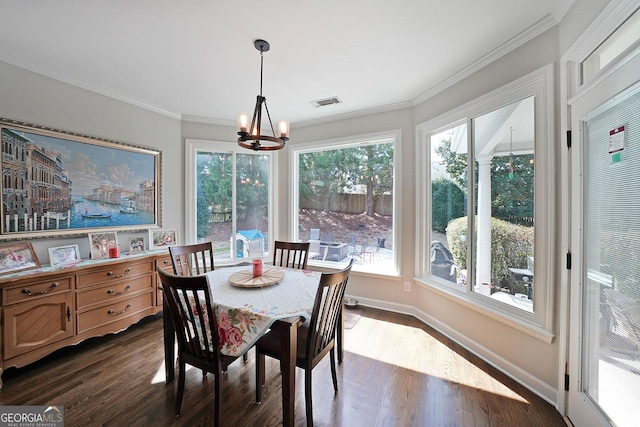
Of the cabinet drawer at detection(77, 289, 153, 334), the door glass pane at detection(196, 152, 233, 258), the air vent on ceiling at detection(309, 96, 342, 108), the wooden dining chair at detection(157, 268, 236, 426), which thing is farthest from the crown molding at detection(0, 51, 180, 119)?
the wooden dining chair at detection(157, 268, 236, 426)

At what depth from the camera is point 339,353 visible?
7.43ft

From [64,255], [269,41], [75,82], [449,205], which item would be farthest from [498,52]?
[64,255]

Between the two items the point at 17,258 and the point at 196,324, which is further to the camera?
the point at 17,258

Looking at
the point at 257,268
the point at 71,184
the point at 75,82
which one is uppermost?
the point at 75,82

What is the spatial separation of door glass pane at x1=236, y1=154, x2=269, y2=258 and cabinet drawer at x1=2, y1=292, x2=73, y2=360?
2083mm

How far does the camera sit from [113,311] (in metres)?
2.62

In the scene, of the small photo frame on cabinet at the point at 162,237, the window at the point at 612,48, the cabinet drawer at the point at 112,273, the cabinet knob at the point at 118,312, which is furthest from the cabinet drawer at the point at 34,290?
the window at the point at 612,48

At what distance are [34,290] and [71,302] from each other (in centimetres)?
30

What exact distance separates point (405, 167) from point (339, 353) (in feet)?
7.75

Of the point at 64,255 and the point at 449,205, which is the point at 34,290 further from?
the point at 449,205

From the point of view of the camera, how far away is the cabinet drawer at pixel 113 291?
2408 millimetres

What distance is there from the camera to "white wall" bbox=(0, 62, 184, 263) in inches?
91.3

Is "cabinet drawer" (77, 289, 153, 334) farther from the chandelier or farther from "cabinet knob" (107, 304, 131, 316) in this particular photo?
the chandelier

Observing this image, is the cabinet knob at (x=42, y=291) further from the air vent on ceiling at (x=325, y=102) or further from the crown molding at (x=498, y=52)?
the crown molding at (x=498, y=52)
